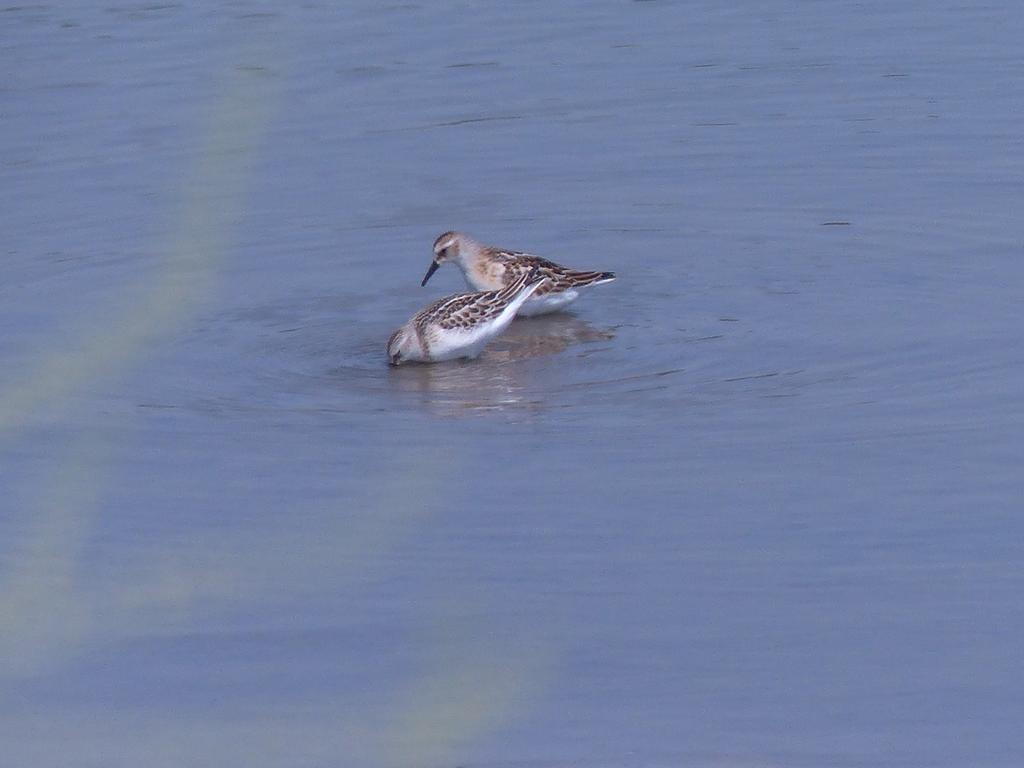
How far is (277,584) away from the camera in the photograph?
7633 millimetres

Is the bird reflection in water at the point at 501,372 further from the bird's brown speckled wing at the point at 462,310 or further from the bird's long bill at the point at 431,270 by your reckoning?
the bird's long bill at the point at 431,270

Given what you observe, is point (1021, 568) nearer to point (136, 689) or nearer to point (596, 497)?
point (596, 497)

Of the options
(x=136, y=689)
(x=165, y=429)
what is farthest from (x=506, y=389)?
(x=136, y=689)

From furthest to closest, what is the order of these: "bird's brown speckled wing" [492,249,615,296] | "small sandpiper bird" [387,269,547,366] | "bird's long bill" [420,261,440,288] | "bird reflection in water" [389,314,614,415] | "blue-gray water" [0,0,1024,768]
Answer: "bird's long bill" [420,261,440,288], "bird's brown speckled wing" [492,249,615,296], "small sandpiper bird" [387,269,547,366], "bird reflection in water" [389,314,614,415], "blue-gray water" [0,0,1024,768]

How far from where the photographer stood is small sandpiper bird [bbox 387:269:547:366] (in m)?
11.1

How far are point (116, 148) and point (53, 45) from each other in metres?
3.60

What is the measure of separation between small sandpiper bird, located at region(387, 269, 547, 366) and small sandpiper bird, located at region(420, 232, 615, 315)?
1.20 feet

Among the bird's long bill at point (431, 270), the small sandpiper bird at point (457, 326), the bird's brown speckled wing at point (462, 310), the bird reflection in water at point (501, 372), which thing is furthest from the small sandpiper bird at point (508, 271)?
the bird's brown speckled wing at point (462, 310)

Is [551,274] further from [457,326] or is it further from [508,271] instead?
[457,326]

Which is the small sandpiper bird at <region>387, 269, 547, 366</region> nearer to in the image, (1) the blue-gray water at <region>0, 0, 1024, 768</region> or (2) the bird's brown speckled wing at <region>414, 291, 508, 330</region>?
(2) the bird's brown speckled wing at <region>414, 291, 508, 330</region>

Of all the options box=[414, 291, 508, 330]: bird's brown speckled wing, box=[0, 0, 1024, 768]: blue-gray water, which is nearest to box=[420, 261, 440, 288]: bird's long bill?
box=[0, 0, 1024, 768]: blue-gray water

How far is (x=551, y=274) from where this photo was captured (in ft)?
40.0

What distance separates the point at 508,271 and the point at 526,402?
2428mm

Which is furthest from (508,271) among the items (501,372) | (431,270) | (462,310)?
(501,372)
